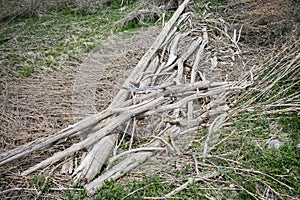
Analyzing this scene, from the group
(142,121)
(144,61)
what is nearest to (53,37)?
(144,61)

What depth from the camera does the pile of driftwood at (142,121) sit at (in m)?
2.91

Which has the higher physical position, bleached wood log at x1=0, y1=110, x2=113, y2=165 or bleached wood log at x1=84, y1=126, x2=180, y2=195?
bleached wood log at x1=0, y1=110, x2=113, y2=165

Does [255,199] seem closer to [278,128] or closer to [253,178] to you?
[253,178]

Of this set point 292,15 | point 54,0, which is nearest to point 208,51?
point 292,15

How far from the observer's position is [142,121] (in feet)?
11.4

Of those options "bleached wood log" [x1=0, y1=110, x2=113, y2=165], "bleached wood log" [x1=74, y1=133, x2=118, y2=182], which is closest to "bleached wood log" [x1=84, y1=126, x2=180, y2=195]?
"bleached wood log" [x1=74, y1=133, x2=118, y2=182]

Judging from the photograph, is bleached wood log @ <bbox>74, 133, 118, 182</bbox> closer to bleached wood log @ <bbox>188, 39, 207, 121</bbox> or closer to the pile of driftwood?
the pile of driftwood

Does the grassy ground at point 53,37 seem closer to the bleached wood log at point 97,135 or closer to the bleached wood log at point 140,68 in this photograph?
the bleached wood log at point 140,68

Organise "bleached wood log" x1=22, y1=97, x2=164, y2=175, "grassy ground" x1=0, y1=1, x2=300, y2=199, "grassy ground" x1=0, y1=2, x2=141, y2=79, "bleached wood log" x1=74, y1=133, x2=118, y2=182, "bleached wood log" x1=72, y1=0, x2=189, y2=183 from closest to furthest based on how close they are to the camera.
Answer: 1. "grassy ground" x1=0, y1=1, x2=300, y2=199
2. "bleached wood log" x1=74, y1=133, x2=118, y2=182
3. "bleached wood log" x1=22, y1=97, x2=164, y2=175
4. "bleached wood log" x1=72, y1=0, x2=189, y2=183
5. "grassy ground" x1=0, y1=2, x2=141, y2=79

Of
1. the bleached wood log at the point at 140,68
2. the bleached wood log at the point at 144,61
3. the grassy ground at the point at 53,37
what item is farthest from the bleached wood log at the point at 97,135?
the grassy ground at the point at 53,37

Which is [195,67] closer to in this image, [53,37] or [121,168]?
[121,168]

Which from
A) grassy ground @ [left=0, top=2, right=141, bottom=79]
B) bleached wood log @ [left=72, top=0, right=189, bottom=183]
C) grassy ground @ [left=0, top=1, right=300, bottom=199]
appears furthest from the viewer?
grassy ground @ [left=0, top=2, right=141, bottom=79]

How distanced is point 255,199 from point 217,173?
0.40 metres

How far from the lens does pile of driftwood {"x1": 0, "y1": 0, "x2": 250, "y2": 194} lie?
115 inches
